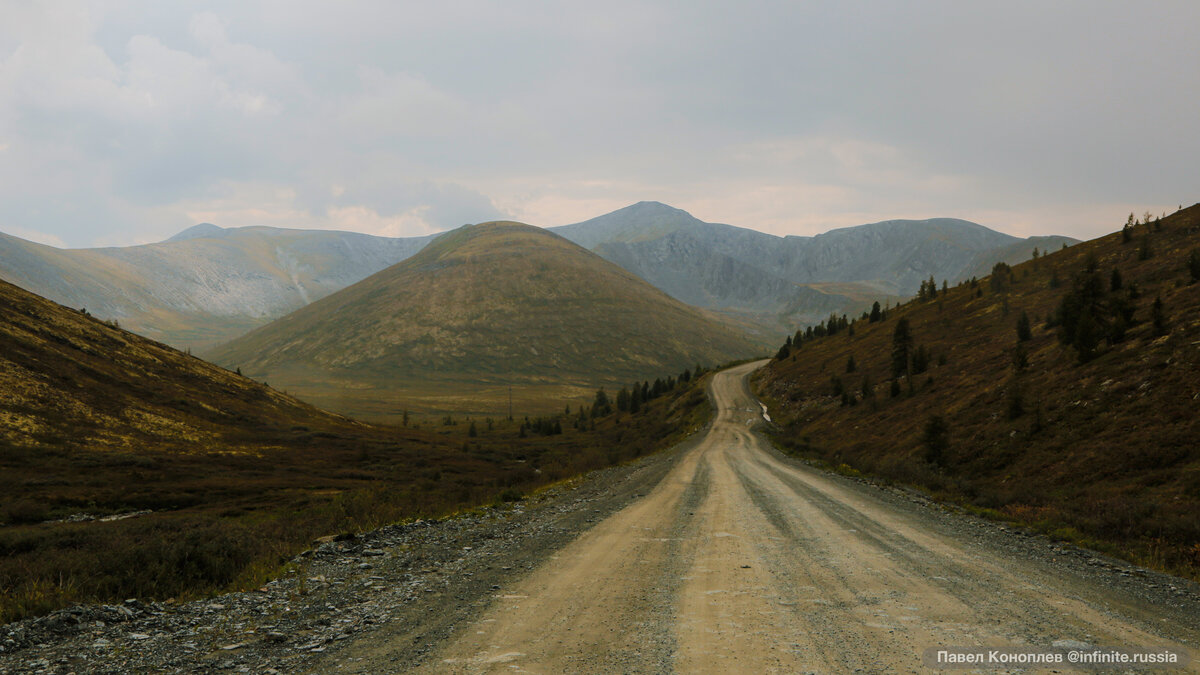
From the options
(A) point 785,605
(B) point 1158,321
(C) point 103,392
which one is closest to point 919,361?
(B) point 1158,321

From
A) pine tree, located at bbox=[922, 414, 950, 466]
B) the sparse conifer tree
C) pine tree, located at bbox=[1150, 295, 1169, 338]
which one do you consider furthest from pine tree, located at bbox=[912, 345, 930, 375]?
pine tree, located at bbox=[922, 414, 950, 466]

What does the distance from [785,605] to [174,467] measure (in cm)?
4596

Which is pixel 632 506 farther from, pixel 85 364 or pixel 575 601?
pixel 85 364

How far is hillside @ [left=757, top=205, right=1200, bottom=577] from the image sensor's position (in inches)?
563

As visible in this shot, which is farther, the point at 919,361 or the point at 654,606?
the point at 919,361

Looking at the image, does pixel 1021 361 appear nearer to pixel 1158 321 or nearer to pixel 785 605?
pixel 1158 321

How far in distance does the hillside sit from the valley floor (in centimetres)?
363

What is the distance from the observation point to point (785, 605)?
7.83 metres

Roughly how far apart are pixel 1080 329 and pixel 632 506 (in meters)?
25.5

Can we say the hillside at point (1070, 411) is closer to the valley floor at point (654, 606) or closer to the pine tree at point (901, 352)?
the pine tree at point (901, 352)

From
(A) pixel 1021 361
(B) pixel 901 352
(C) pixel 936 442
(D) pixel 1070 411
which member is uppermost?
(B) pixel 901 352

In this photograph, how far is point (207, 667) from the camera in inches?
252

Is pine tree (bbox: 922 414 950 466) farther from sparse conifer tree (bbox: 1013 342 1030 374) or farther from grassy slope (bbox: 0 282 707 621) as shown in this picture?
grassy slope (bbox: 0 282 707 621)

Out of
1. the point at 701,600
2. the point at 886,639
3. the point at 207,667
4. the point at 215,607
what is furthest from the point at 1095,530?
the point at 215,607
